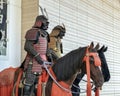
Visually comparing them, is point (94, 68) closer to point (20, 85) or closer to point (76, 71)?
point (76, 71)

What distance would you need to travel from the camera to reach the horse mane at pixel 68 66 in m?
3.29

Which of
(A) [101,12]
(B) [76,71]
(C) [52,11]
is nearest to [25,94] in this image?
(B) [76,71]

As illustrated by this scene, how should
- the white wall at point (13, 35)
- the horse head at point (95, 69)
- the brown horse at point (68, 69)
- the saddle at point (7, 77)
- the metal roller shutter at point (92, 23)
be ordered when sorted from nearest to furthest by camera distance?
the horse head at point (95, 69), the brown horse at point (68, 69), the saddle at point (7, 77), the white wall at point (13, 35), the metal roller shutter at point (92, 23)

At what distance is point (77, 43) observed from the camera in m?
6.83

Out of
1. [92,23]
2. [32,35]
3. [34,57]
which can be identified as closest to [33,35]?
[32,35]

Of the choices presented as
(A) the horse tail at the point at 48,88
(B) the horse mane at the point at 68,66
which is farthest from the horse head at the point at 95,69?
(A) the horse tail at the point at 48,88

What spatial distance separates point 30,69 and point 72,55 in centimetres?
57

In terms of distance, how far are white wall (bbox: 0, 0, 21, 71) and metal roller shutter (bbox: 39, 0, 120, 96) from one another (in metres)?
0.52

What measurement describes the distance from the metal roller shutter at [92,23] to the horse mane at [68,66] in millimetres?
2249

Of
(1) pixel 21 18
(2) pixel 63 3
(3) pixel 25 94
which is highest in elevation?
(2) pixel 63 3

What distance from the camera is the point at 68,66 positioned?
332cm

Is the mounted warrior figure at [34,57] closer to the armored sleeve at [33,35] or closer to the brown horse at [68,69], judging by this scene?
the armored sleeve at [33,35]

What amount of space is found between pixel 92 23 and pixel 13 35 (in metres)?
3.08

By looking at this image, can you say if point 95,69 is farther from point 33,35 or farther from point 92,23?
point 92,23
